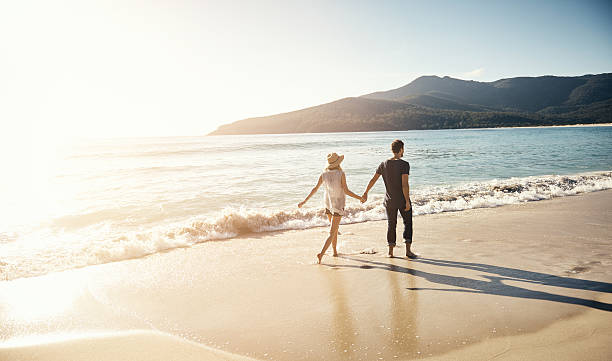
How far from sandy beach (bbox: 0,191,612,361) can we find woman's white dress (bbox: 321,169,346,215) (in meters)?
1.03

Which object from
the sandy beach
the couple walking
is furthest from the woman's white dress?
the sandy beach

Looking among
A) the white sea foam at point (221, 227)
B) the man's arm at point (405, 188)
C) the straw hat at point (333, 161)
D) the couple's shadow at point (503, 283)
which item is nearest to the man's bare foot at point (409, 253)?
the couple's shadow at point (503, 283)

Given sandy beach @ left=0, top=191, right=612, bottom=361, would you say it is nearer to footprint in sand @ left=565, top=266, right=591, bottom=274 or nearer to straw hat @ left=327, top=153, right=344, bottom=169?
footprint in sand @ left=565, top=266, right=591, bottom=274

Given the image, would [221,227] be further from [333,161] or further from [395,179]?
[395,179]

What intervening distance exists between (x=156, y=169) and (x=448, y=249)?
24987mm

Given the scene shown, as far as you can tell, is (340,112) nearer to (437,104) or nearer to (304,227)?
(437,104)

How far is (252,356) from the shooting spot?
124 inches

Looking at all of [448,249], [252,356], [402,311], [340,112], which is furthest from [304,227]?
[340,112]

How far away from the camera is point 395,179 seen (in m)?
5.80

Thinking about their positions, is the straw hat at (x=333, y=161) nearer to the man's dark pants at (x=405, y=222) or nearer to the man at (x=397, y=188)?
the man at (x=397, y=188)

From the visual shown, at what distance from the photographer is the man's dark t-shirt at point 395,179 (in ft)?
18.9

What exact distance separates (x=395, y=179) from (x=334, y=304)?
268 cm

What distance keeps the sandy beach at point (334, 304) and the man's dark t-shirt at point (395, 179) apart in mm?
1130

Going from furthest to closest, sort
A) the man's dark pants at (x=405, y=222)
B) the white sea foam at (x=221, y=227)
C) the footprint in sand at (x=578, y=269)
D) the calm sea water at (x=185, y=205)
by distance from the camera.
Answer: the calm sea water at (x=185, y=205), the white sea foam at (x=221, y=227), the man's dark pants at (x=405, y=222), the footprint in sand at (x=578, y=269)
